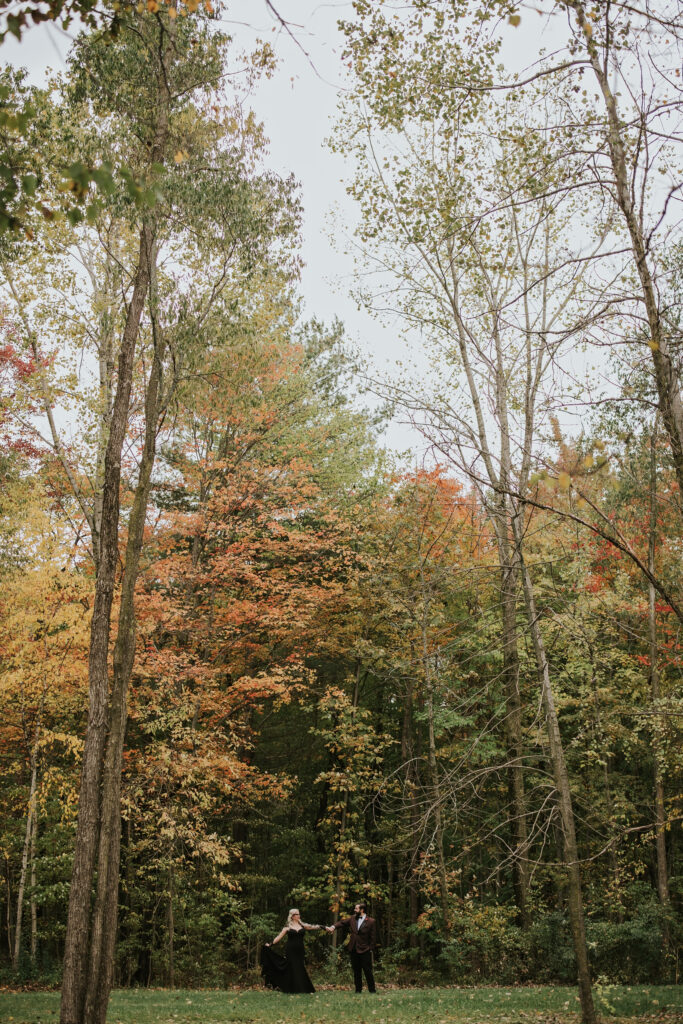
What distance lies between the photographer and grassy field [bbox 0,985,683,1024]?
9.03 metres

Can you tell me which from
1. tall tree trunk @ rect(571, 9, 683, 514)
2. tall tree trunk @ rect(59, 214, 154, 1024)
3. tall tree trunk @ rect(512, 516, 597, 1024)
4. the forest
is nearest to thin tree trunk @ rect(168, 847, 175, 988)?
the forest

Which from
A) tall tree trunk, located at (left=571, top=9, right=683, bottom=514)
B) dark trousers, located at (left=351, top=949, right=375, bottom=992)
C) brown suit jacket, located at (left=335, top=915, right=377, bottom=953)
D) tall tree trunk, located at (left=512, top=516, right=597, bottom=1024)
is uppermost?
tall tree trunk, located at (left=571, top=9, right=683, bottom=514)

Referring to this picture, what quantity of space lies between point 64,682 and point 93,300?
21.9 feet

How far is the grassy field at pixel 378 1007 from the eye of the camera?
9.03 metres

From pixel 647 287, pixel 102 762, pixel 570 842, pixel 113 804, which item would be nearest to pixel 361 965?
pixel 113 804

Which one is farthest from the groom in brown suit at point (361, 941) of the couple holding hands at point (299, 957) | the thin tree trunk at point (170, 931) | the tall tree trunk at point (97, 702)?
the tall tree trunk at point (97, 702)

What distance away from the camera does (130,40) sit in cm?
994

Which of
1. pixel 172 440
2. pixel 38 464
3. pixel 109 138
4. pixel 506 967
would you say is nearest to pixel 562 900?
pixel 506 967

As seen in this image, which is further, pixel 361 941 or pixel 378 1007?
pixel 361 941

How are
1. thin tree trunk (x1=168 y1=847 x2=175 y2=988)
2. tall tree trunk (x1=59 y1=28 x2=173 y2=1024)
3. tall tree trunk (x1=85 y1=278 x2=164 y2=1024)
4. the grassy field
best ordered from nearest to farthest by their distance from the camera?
tall tree trunk (x1=85 y1=278 x2=164 y2=1024) < tall tree trunk (x1=59 y1=28 x2=173 y2=1024) < the grassy field < thin tree trunk (x1=168 y1=847 x2=175 y2=988)

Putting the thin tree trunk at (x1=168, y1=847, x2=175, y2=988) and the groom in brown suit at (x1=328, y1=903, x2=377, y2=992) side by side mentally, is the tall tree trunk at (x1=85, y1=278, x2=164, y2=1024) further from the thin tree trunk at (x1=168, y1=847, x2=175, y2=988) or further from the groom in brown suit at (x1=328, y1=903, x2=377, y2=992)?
the thin tree trunk at (x1=168, y1=847, x2=175, y2=988)

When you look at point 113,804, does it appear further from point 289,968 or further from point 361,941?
point 361,941

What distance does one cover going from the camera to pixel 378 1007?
10250 millimetres

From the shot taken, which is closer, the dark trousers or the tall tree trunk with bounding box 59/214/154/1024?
the tall tree trunk with bounding box 59/214/154/1024
